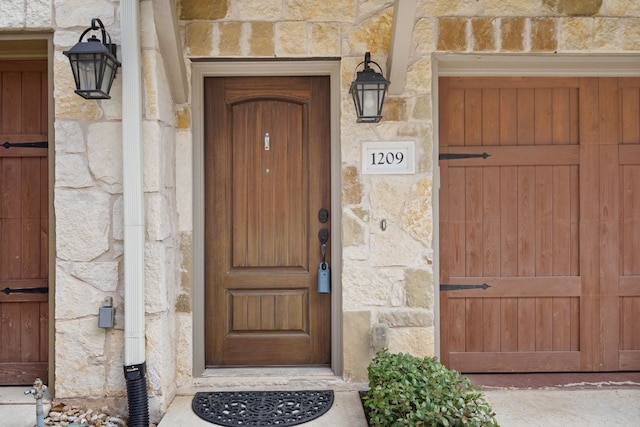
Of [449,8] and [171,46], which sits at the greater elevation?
[449,8]

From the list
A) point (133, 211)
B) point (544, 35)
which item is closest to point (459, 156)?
point (544, 35)

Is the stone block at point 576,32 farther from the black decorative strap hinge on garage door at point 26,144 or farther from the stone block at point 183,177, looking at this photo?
the black decorative strap hinge on garage door at point 26,144

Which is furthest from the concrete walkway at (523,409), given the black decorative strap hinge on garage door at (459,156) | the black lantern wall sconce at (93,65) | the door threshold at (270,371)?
the black lantern wall sconce at (93,65)

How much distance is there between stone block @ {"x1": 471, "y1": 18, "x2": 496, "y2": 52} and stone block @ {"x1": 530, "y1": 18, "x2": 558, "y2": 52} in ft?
0.78

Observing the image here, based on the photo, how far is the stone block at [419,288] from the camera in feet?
10.2

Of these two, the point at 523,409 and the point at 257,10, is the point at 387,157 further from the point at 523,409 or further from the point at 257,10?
the point at 523,409

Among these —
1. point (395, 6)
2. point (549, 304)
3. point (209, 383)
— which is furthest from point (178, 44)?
point (549, 304)

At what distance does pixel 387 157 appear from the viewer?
3.08 metres

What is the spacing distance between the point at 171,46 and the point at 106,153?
0.69m

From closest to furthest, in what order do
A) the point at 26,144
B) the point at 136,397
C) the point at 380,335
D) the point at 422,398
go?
the point at 422,398
the point at 136,397
the point at 380,335
the point at 26,144

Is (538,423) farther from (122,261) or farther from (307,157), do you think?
(122,261)

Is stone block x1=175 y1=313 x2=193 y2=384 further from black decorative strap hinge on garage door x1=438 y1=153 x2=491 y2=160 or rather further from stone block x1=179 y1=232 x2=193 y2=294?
black decorative strap hinge on garage door x1=438 y1=153 x2=491 y2=160

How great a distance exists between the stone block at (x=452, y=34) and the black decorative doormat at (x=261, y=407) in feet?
7.08

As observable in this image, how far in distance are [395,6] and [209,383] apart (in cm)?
242
